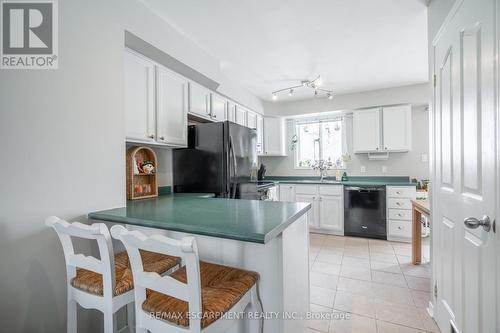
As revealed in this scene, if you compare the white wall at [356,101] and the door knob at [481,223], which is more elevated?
the white wall at [356,101]

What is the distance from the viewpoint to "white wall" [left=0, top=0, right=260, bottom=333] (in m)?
1.14

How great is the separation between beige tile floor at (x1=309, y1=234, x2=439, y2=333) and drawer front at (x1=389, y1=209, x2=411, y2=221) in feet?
1.28

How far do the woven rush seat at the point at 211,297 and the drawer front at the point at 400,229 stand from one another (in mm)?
3238

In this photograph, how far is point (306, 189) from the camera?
4.14 m

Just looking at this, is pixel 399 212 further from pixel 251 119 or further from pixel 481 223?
pixel 481 223

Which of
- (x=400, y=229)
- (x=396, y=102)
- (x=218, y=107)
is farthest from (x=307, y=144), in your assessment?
(x=218, y=107)

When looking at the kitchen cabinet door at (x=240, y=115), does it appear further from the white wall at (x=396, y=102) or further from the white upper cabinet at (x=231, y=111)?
the white wall at (x=396, y=102)

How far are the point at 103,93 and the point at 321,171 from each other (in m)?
3.87

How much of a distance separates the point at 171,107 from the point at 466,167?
86.1 inches

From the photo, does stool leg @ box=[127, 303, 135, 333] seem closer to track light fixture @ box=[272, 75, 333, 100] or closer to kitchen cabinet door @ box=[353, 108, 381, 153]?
track light fixture @ box=[272, 75, 333, 100]

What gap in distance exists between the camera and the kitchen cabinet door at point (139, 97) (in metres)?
1.80

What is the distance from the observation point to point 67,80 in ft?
4.41

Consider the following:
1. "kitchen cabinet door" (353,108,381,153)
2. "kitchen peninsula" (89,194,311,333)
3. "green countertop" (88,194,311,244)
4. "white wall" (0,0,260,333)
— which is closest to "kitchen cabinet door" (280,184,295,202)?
"kitchen cabinet door" (353,108,381,153)

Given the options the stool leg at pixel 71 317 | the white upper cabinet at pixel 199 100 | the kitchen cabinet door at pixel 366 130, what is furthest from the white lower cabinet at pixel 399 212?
the stool leg at pixel 71 317
